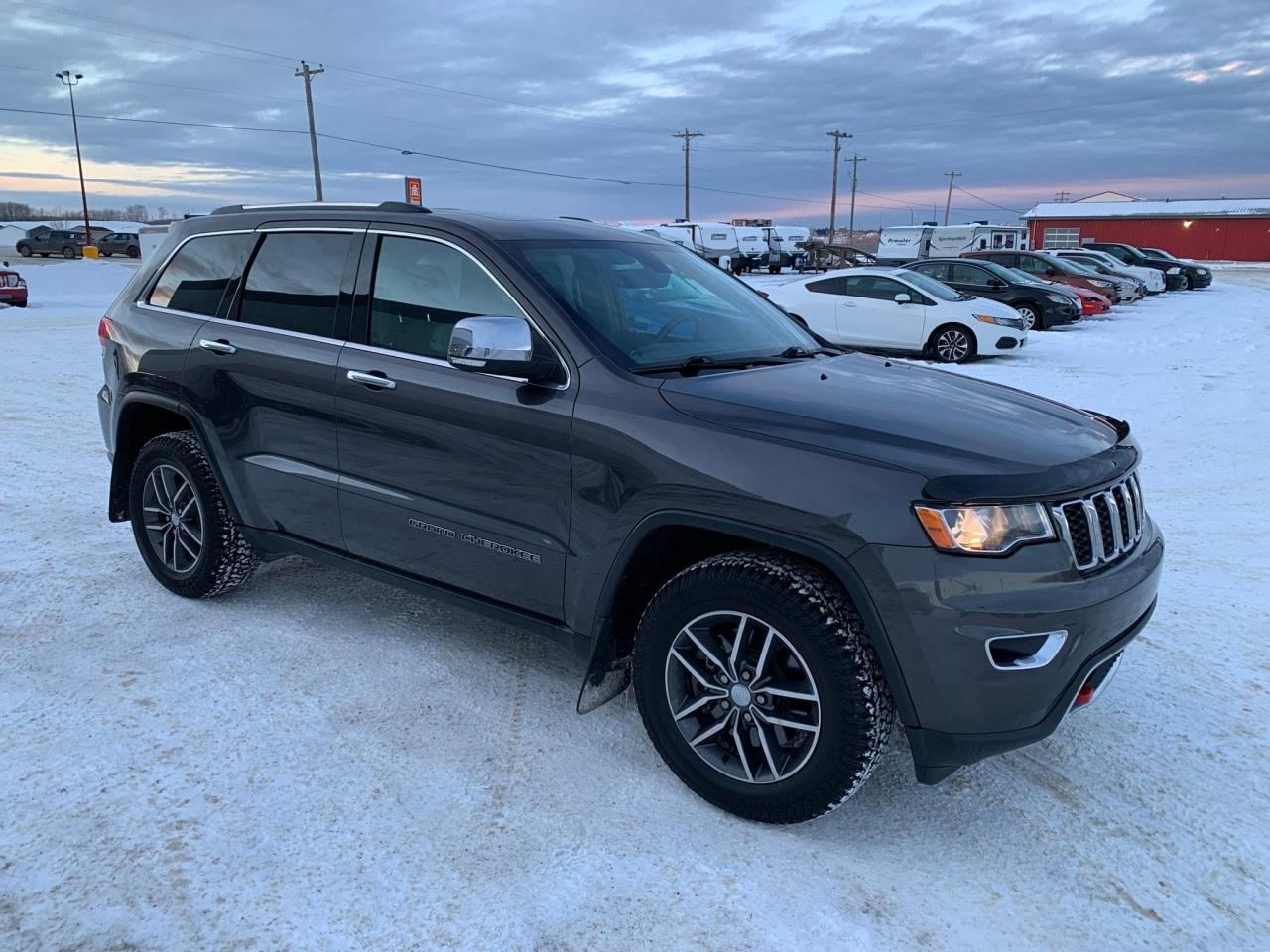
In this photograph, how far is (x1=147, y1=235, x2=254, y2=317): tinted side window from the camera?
14.5 feet

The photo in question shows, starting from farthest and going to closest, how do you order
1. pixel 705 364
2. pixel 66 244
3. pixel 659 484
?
pixel 66 244 < pixel 705 364 < pixel 659 484

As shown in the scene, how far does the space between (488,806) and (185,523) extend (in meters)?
2.36

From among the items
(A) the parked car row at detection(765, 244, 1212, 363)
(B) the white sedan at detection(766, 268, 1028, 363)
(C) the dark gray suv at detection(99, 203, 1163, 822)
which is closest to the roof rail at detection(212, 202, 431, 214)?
(C) the dark gray suv at detection(99, 203, 1163, 822)

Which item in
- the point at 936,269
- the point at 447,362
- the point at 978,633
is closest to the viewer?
the point at 978,633

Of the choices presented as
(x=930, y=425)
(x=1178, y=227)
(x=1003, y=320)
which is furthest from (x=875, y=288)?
(x=1178, y=227)

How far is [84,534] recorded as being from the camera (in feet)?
18.0

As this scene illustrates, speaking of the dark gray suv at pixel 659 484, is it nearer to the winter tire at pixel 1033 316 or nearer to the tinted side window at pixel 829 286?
the tinted side window at pixel 829 286

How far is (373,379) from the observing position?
366 cm

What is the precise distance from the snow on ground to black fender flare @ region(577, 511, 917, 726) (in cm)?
30

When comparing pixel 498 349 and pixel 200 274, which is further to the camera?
pixel 200 274

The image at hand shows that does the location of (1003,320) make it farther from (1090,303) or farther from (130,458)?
(130,458)

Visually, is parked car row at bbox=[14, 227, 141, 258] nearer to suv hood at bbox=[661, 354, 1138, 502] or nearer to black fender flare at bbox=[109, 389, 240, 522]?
black fender flare at bbox=[109, 389, 240, 522]

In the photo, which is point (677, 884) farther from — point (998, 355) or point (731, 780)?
point (998, 355)

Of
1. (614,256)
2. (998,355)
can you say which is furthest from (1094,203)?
(614,256)
